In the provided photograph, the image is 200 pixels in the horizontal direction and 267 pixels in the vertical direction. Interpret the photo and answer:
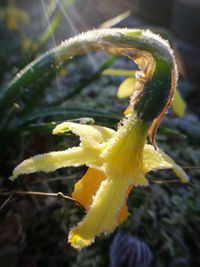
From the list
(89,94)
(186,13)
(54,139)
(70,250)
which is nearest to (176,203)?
(70,250)

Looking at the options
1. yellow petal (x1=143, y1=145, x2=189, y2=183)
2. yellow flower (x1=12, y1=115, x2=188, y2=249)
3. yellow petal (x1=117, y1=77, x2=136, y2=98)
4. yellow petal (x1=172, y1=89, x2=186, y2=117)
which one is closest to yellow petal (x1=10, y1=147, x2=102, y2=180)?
yellow flower (x1=12, y1=115, x2=188, y2=249)

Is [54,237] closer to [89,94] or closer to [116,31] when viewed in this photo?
[116,31]

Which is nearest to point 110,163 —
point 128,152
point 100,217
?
point 128,152

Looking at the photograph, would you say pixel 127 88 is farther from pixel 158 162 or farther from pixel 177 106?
pixel 158 162

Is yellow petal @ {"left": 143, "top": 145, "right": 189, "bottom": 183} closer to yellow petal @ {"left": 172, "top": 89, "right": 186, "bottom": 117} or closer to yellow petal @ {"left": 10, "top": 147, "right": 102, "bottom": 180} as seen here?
yellow petal @ {"left": 10, "top": 147, "right": 102, "bottom": 180}

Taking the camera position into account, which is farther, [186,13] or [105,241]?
[186,13]
